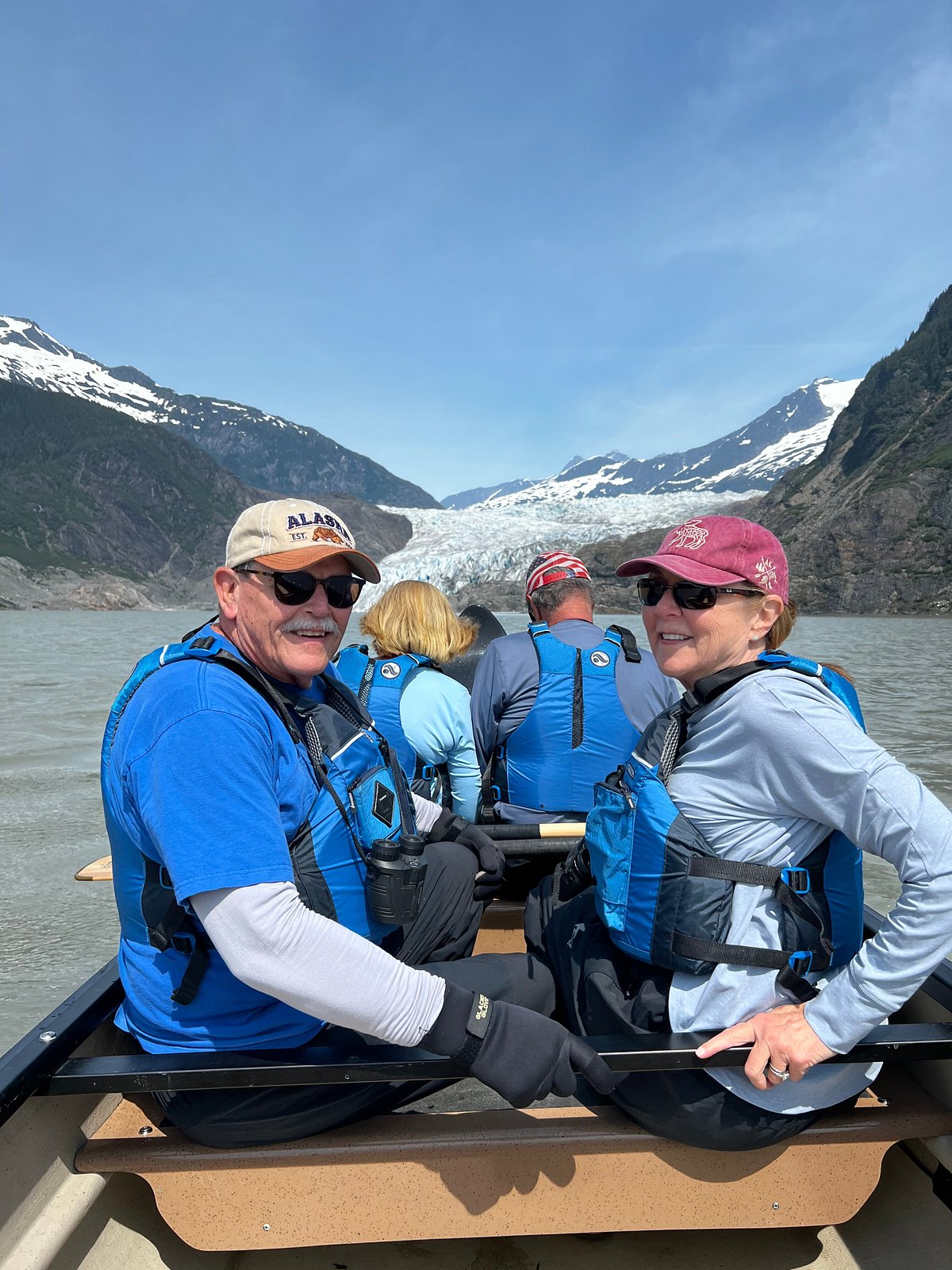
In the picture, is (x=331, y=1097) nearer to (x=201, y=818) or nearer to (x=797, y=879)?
(x=201, y=818)

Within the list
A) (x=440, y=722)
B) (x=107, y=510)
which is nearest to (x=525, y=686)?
(x=440, y=722)

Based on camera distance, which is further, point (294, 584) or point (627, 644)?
point (627, 644)

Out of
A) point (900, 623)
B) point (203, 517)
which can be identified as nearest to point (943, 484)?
point (900, 623)

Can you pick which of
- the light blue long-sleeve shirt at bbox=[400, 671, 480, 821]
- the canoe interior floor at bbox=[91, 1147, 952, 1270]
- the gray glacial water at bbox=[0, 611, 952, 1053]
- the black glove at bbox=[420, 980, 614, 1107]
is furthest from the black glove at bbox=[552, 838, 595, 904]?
the gray glacial water at bbox=[0, 611, 952, 1053]

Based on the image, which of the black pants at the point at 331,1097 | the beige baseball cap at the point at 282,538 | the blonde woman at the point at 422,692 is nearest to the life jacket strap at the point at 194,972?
the black pants at the point at 331,1097

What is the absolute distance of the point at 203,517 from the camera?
471ft

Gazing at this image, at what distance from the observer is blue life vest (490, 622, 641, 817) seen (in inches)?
135

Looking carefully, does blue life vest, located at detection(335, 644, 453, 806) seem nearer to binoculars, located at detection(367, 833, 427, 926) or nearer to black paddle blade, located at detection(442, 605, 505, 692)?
black paddle blade, located at detection(442, 605, 505, 692)

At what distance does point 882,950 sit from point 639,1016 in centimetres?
52

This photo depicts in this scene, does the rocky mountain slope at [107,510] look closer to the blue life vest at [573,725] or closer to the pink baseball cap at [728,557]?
the blue life vest at [573,725]

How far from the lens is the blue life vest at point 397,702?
329 cm

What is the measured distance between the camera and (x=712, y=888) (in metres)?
1.59

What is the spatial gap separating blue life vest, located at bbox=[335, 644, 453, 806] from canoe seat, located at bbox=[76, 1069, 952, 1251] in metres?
1.58

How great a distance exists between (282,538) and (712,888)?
1040 mm
